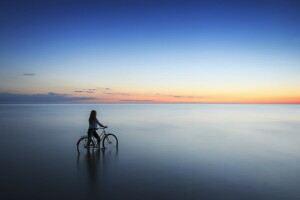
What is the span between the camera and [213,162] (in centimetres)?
1055

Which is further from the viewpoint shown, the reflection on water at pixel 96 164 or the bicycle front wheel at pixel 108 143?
the bicycle front wheel at pixel 108 143

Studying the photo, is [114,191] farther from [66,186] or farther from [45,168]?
[45,168]

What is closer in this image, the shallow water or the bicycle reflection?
the shallow water

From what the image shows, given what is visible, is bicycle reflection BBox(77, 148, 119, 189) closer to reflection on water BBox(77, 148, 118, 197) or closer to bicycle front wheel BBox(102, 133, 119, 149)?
reflection on water BBox(77, 148, 118, 197)

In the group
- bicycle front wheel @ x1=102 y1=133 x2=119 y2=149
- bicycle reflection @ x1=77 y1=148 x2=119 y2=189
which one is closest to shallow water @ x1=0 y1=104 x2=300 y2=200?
bicycle reflection @ x1=77 y1=148 x2=119 y2=189

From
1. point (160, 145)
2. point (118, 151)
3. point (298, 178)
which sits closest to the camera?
point (298, 178)

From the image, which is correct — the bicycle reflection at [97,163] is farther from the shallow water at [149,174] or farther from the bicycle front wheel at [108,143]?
the bicycle front wheel at [108,143]

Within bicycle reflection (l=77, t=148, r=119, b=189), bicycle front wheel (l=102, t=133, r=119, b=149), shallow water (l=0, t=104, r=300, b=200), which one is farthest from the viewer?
bicycle front wheel (l=102, t=133, r=119, b=149)

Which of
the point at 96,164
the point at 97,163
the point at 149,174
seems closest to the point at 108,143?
the point at 97,163

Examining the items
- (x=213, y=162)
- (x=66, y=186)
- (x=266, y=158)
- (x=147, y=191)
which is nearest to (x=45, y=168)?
(x=66, y=186)

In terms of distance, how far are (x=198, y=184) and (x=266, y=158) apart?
6.04 metres

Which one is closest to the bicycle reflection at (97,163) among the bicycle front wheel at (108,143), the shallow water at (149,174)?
the shallow water at (149,174)

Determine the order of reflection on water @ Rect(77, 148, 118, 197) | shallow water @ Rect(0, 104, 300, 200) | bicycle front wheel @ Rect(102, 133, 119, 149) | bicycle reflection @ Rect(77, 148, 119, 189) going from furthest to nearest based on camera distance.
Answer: bicycle front wheel @ Rect(102, 133, 119, 149), bicycle reflection @ Rect(77, 148, 119, 189), reflection on water @ Rect(77, 148, 118, 197), shallow water @ Rect(0, 104, 300, 200)

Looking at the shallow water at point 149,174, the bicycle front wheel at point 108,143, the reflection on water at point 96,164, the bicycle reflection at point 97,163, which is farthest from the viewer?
the bicycle front wheel at point 108,143
